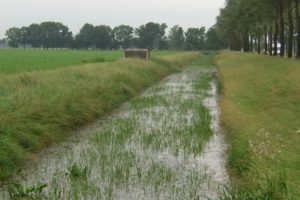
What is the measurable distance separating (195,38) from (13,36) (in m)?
73.4

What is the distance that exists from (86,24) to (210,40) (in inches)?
1854

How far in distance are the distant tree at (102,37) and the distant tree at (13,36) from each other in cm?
3507

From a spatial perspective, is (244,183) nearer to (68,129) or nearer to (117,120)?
(68,129)

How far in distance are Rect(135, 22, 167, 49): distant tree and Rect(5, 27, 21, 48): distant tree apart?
47446 mm

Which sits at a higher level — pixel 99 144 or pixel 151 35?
pixel 151 35

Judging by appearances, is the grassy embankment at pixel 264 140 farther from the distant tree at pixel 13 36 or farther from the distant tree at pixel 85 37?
the distant tree at pixel 13 36

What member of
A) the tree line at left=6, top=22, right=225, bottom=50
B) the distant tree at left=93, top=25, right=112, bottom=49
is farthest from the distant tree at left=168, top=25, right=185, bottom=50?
the distant tree at left=93, top=25, right=112, bottom=49

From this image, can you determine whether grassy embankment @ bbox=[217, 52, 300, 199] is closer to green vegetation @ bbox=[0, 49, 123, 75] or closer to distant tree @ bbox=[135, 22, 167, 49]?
green vegetation @ bbox=[0, 49, 123, 75]

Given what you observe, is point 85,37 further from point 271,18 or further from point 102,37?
point 271,18

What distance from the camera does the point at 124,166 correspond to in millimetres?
11445

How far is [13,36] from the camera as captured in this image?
633ft

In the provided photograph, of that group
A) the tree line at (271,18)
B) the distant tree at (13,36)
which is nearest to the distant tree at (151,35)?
the distant tree at (13,36)

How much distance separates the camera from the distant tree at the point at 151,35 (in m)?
188

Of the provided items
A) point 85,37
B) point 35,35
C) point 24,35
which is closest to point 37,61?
point 85,37
